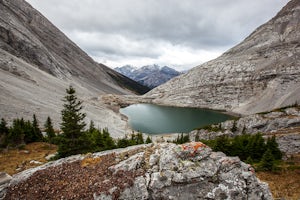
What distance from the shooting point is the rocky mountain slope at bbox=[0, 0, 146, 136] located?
57888 millimetres

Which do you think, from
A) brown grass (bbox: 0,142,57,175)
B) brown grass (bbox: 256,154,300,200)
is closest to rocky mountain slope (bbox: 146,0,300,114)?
brown grass (bbox: 256,154,300,200)

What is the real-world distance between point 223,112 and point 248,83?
2450 cm

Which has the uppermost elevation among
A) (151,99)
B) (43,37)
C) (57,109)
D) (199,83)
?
(43,37)

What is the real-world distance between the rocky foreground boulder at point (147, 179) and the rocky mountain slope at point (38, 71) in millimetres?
45535

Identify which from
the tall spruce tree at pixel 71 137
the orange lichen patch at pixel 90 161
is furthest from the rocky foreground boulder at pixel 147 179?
the tall spruce tree at pixel 71 137

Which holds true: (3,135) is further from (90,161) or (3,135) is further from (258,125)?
(258,125)

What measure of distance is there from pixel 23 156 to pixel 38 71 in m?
87.6

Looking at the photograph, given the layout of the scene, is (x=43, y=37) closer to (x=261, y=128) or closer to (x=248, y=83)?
(x=248, y=83)

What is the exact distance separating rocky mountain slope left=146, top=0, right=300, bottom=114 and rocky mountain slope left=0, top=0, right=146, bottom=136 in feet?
205

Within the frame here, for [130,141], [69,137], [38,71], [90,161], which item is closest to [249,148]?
[130,141]

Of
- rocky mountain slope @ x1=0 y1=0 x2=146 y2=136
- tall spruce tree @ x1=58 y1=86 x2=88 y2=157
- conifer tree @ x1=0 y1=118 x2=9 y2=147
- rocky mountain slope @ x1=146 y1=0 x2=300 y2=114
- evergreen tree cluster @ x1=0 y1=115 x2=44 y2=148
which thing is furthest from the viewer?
rocky mountain slope @ x1=146 y1=0 x2=300 y2=114

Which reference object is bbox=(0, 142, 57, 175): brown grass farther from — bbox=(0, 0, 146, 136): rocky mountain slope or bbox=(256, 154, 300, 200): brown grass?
bbox=(256, 154, 300, 200): brown grass

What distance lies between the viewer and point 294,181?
17.0 m

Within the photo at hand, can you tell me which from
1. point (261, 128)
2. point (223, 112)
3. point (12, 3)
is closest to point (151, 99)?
point (223, 112)
